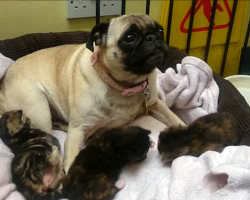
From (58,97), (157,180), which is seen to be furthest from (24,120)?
(157,180)

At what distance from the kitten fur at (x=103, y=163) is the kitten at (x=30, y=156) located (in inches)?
2.5

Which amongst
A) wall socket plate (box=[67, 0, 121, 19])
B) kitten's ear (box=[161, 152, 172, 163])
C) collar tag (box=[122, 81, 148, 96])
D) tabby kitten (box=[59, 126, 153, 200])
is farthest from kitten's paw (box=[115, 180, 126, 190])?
wall socket plate (box=[67, 0, 121, 19])

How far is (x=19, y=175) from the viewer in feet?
3.58

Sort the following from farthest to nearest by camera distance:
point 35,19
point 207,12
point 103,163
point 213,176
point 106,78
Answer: point 207,12
point 35,19
point 106,78
point 103,163
point 213,176

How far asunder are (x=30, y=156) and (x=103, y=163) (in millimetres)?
238

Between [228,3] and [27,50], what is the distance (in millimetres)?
1110

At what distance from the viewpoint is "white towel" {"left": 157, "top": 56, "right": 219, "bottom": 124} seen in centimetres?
143

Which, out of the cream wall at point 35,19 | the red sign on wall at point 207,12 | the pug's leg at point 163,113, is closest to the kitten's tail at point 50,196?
the pug's leg at point 163,113

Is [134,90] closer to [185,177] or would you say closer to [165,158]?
[165,158]

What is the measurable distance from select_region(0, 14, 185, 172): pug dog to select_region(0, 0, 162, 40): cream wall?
0.97 feet

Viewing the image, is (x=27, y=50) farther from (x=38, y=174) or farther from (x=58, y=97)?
(x=38, y=174)

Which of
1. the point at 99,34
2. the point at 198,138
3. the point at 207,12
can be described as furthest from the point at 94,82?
the point at 207,12

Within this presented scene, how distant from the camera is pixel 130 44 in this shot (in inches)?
43.8

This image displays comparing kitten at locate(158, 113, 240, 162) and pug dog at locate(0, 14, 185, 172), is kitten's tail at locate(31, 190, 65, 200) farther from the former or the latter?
kitten at locate(158, 113, 240, 162)
